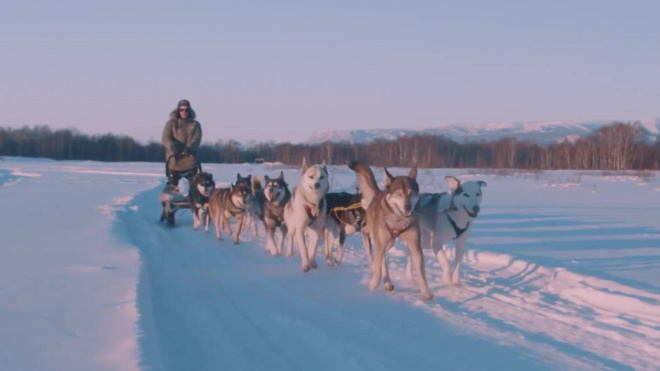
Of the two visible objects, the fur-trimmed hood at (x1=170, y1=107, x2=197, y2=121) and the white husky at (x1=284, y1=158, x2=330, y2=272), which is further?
the fur-trimmed hood at (x1=170, y1=107, x2=197, y2=121)

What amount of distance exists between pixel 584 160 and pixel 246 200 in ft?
166

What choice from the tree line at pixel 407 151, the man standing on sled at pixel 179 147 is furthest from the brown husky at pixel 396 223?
the tree line at pixel 407 151

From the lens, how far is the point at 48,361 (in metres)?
3.72

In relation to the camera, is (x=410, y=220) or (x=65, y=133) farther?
(x=65, y=133)

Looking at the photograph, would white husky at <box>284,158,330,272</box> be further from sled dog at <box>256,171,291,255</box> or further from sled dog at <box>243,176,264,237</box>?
sled dog at <box>243,176,264,237</box>

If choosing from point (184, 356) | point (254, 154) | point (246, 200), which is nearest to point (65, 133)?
point (254, 154)

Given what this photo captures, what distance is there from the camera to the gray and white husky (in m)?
6.86

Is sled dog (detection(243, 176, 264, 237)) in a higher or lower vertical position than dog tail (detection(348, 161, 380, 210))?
lower

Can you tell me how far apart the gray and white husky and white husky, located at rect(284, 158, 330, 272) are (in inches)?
51.0

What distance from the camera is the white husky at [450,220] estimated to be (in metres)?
6.86

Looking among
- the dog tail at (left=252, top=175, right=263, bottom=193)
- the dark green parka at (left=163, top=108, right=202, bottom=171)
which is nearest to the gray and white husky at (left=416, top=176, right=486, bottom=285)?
the dog tail at (left=252, top=175, right=263, bottom=193)

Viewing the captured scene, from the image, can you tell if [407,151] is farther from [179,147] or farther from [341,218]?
[341,218]

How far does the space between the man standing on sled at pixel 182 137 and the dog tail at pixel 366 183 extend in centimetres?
557

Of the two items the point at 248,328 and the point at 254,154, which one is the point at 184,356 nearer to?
the point at 248,328
